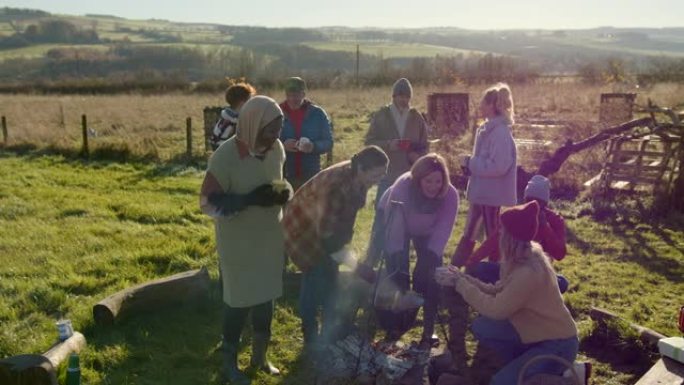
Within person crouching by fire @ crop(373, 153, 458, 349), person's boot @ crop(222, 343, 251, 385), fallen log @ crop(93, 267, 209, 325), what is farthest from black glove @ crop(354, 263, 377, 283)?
fallen log @ crop(93, 267, 209, 325)

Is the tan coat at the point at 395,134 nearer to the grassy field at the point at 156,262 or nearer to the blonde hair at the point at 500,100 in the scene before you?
the blonde hair at the point at 500,100

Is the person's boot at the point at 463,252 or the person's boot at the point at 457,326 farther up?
the person's boot at the point at 463,252

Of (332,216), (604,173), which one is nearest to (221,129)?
(332,216)

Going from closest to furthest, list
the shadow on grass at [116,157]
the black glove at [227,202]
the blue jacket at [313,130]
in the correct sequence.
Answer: the black glove at [227,202] → the blue jacket at [313,130] → the shadow on grass at [116,157]

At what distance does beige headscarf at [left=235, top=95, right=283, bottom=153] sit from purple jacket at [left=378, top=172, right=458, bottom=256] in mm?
1285

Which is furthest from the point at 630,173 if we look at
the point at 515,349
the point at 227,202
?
the point at 227,202

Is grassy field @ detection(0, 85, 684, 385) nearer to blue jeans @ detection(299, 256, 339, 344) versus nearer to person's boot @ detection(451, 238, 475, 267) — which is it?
blue jeans @ detection(299, 256, 339, 344)

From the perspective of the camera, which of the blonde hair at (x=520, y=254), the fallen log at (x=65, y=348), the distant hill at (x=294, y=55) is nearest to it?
the blonde hair at (x=520, y=254)

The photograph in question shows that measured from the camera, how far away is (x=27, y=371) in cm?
330

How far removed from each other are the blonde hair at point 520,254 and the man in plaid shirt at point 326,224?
0.92 meters

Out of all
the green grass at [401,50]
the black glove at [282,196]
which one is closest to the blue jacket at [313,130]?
the black glove at [282,196]

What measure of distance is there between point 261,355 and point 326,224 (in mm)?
1024

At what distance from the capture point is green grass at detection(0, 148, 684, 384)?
4434 mm

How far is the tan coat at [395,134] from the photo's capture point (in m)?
5.91
